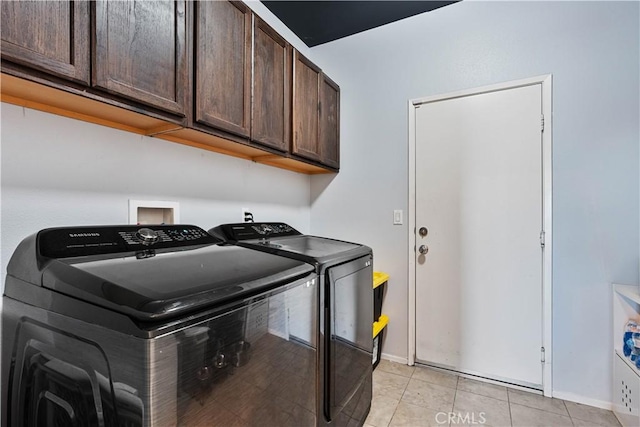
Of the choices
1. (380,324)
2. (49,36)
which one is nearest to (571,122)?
(380,324)

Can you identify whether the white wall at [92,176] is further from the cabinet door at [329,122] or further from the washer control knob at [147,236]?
the cabinet door at [329,122]

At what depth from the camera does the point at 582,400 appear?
1.89 m

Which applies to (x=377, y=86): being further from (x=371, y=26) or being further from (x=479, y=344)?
(x=479, y=344)

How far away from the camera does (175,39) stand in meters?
1.25

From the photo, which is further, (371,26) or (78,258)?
(371,26)

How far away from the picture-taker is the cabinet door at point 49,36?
824 mm

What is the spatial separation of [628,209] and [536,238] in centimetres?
48

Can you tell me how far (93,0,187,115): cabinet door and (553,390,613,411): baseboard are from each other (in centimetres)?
274

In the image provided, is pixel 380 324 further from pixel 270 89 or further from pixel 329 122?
pixel 270 89

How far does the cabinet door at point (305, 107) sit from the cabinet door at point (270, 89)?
65 mm

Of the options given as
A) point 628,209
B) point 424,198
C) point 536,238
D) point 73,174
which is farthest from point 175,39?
point 628,209

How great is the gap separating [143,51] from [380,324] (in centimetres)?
217

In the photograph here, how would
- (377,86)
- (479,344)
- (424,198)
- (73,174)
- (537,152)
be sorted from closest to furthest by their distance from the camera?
(73,174)
(537,152)
(479,344)
(424,198)
(377,86)

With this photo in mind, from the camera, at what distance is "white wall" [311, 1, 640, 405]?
1816mm
